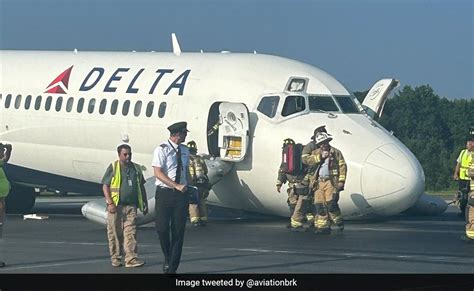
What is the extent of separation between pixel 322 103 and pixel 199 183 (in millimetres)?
3015

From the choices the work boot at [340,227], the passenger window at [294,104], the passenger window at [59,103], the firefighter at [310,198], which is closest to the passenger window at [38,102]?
the passenger window at [59,103]

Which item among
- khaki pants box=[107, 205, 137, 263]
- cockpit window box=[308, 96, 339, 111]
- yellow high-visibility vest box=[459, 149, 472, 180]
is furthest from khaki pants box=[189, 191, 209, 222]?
khaki pants box=[107, 205, 137, 263]

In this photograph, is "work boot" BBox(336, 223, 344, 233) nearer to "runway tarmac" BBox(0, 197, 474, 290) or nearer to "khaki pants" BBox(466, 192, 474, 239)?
"runway tarmac" BBox(0, 197, 474, 290)

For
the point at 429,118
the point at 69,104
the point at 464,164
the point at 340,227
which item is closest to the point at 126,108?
the point at 69,104

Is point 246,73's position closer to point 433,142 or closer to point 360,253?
point 360,253

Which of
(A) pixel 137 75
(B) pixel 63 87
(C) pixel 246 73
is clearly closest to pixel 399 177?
(C) pixel 246 73

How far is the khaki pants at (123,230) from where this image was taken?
18.0m


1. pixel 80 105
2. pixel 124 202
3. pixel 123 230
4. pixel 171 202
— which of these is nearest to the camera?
pixel 171 202

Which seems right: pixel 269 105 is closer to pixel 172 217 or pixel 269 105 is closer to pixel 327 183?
pixel 327 183

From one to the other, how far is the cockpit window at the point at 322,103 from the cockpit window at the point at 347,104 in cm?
15

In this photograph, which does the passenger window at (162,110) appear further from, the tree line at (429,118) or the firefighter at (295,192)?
the tree line at (429,118)

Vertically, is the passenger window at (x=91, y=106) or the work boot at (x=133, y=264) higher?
the passenger window at (x=91, y=106)

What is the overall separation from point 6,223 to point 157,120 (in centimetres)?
393

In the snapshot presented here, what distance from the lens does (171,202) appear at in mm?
16938
